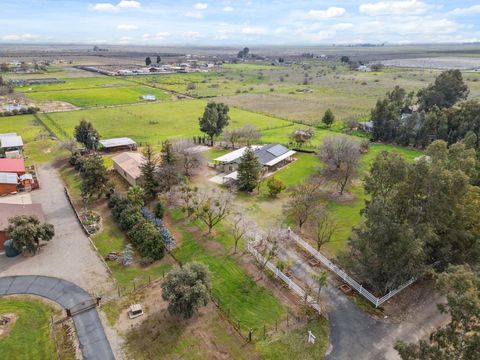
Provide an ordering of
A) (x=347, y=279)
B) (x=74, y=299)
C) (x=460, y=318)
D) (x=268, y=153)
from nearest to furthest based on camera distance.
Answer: (x=460, y=318)
(x=74, y=299)
(x=347, y=279)
(x=268, y=153)

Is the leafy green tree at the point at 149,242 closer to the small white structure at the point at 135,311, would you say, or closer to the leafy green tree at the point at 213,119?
the small white structure at the point at 135,311

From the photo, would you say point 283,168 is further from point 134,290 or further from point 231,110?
point 231,110

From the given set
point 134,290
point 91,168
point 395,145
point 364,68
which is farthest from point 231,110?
point 364,68

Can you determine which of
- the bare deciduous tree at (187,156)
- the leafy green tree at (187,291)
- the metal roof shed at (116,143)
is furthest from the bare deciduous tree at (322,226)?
the metal roof shed at (116,143)

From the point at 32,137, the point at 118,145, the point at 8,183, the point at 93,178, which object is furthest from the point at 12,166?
the point at 32,137

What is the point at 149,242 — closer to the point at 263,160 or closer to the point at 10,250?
the point at 10,250

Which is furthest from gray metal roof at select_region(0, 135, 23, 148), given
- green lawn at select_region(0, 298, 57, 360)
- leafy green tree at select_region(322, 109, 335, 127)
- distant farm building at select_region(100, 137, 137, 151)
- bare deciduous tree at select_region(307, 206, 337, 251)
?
leafy green tree at select_region(322, 109, 335, 127)
